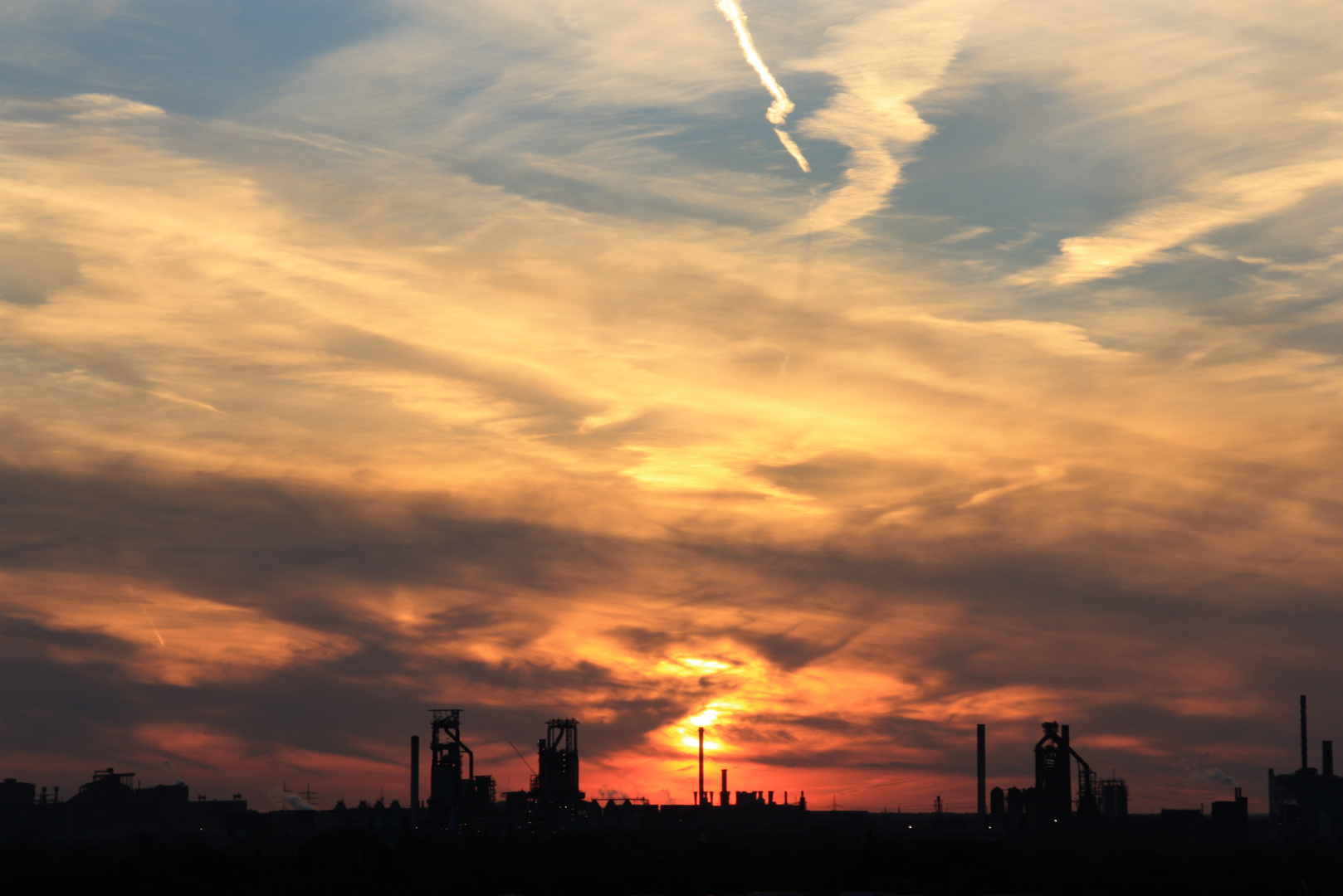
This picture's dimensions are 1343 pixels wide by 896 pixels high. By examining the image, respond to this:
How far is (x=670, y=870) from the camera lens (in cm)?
13625

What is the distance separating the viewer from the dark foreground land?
5007 inches

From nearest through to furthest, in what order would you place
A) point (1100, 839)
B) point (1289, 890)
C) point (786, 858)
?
point (1289, 890) < point (786, 858) < point (1100, 839)

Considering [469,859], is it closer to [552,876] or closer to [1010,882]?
[552,876]

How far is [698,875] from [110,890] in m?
55.8

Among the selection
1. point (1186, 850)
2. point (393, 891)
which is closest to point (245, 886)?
point (393, 891)

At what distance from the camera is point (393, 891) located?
125062 millimetres

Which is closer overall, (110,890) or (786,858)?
(110,890)

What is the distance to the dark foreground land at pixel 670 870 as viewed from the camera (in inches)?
5007

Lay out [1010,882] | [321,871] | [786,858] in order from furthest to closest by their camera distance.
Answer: [786,858] < [321,871] < [1010,882]

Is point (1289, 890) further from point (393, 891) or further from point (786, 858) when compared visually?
point (393, 891)

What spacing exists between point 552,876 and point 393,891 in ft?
56.6

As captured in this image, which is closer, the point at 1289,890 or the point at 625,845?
the point at 1289,890

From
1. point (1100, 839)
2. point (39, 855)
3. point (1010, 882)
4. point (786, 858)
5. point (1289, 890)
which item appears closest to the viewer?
point (1289, 890)

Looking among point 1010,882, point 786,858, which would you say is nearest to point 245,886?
point 786,858
